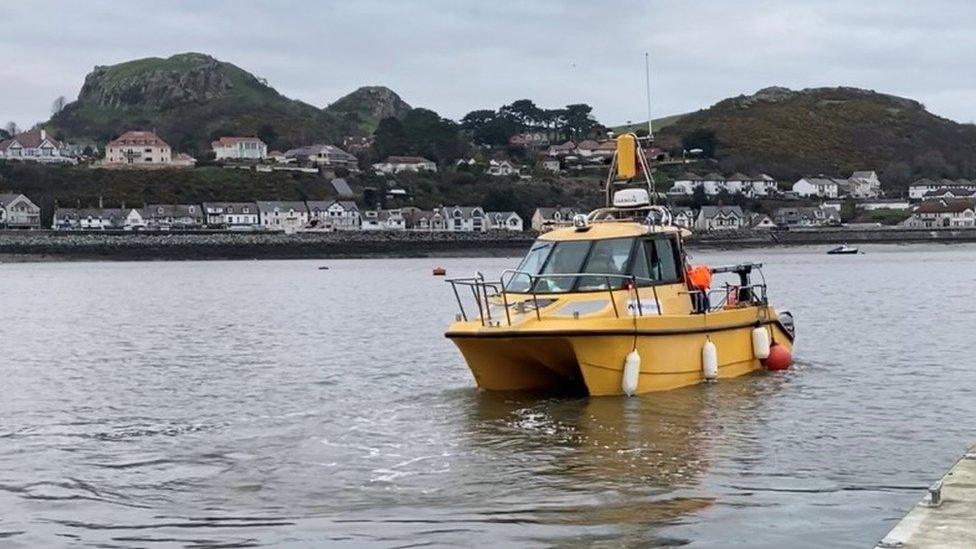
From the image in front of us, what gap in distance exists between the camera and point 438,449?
14.8 m

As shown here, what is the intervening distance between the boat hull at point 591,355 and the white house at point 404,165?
6202 inches

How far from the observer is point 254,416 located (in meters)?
17.9

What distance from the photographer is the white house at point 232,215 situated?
143 metres

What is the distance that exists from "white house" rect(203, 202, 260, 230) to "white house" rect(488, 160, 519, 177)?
41.3m

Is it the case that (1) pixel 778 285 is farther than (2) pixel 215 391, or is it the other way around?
(1) pixel 778 285

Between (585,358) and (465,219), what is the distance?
12738cm

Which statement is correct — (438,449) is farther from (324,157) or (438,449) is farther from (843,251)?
(324,157)

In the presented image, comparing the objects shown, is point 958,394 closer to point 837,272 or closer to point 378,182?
point 837,272

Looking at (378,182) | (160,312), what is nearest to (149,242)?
(378,182)

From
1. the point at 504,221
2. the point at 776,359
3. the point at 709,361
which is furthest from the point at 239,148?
the point at 709,361

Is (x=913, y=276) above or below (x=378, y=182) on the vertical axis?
below

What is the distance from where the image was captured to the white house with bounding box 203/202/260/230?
143 meters

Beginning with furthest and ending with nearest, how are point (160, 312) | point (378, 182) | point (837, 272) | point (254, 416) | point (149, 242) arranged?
point (378, 182), point (149, 242), point (837, 272), point (160, 312), point (254, 416)

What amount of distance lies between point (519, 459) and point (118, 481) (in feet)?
14.8
